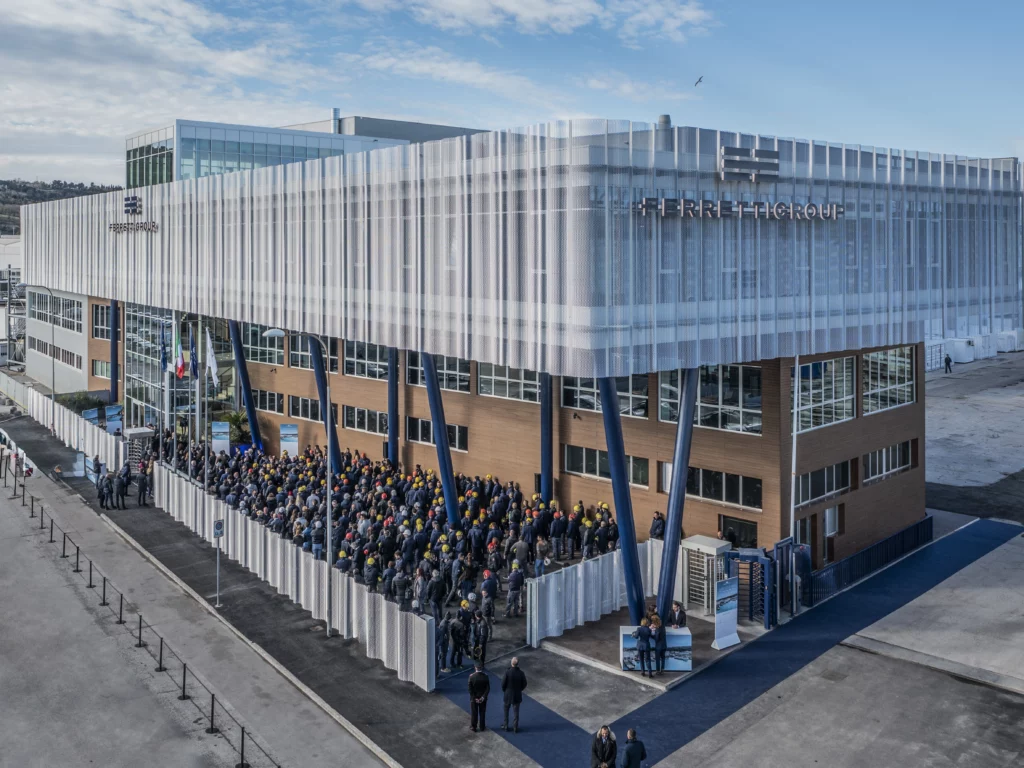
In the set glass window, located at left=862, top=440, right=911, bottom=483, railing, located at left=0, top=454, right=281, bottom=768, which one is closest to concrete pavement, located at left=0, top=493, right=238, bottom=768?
railing, located at left=0, top=454, right=281, bottom=768

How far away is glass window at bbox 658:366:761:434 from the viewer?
26.3 m

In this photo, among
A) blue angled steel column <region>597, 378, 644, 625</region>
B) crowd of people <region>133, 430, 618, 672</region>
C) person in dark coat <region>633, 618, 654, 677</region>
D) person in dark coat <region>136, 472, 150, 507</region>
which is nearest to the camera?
person in dark coat <region>633, 618, 654, 677</region>

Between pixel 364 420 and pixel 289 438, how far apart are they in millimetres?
3364

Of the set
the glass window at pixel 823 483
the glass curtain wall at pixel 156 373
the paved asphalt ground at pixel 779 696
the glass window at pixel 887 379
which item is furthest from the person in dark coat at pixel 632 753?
the glass curtain wall at pixel 156 373

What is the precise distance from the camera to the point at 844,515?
95.2ft

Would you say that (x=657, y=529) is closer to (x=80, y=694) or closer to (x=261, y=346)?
(x=80, y=694)

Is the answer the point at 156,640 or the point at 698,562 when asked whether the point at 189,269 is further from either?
the point at 698,562

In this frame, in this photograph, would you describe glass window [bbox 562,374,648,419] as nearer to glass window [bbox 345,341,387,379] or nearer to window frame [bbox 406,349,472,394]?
window frame [bbox 406,349,472,394]

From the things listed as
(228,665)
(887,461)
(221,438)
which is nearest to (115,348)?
(221,438)

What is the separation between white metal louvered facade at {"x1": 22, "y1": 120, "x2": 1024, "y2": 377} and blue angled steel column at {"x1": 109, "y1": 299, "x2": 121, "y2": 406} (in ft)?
66.1

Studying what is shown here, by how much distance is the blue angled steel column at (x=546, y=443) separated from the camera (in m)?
30.7

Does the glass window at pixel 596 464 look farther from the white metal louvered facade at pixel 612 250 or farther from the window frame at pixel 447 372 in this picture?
the white metal louvered facade at pixel 612 250

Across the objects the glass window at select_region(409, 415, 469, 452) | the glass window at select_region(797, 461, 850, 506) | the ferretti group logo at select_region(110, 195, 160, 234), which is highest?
the ferretti group logo at select_region(110, 195, 160, 234)

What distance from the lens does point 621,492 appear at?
71.4 ft
